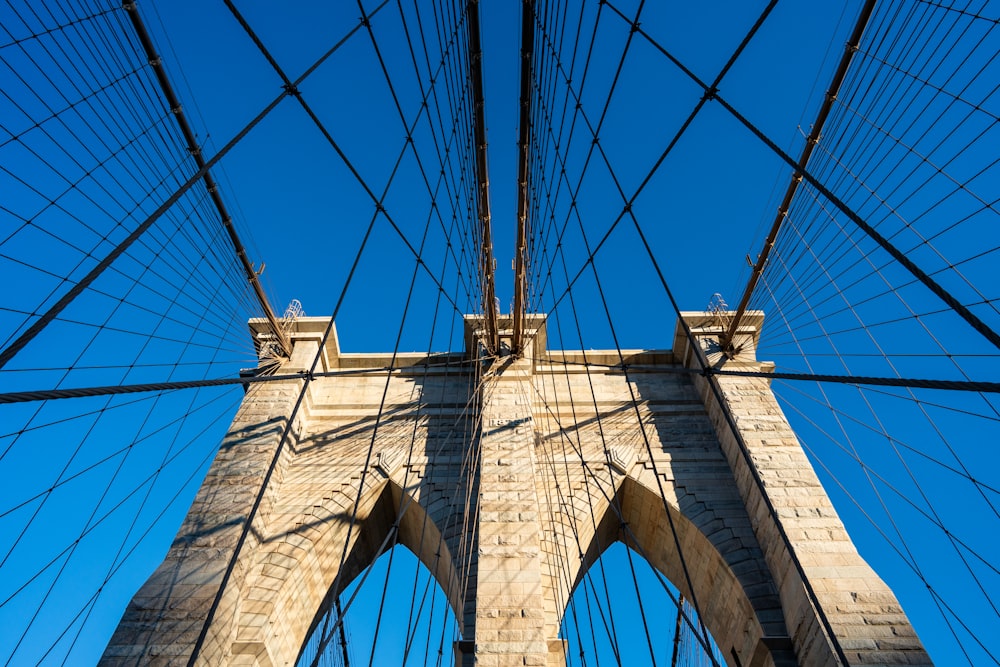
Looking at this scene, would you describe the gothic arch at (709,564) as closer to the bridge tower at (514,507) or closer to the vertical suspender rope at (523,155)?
the bridge tower at (514,507)

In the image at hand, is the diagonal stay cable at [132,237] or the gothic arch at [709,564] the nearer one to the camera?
the diagonal stay cable at [132,237]

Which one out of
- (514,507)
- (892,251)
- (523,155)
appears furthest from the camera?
(523,155)

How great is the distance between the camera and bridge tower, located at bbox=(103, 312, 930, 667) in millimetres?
6242

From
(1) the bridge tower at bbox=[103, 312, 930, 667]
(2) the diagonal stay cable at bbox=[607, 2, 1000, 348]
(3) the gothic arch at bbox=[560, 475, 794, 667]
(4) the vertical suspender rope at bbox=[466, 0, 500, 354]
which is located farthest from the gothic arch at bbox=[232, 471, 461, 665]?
(2) the diagonal stay cable at bbox=[607, 2, 1000, 348]

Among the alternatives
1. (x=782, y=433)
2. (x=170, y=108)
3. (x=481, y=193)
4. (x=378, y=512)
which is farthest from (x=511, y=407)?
(x=170, y=108)

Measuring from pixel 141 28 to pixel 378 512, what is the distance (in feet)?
20.9

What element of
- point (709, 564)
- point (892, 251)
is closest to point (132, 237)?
point (892, 251)

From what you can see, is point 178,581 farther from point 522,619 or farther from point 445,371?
point 445,371

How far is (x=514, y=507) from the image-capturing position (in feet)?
24.4

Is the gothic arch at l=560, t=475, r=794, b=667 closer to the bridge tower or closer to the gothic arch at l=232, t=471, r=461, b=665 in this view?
the bridge tower

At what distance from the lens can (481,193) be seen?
8234mm

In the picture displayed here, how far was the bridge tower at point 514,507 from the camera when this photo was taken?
6.24 m

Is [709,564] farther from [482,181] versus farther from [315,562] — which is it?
[482,181]

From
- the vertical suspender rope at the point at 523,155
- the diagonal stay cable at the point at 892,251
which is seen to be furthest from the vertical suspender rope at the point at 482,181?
the diagonal stay cable at the point at 892,251
